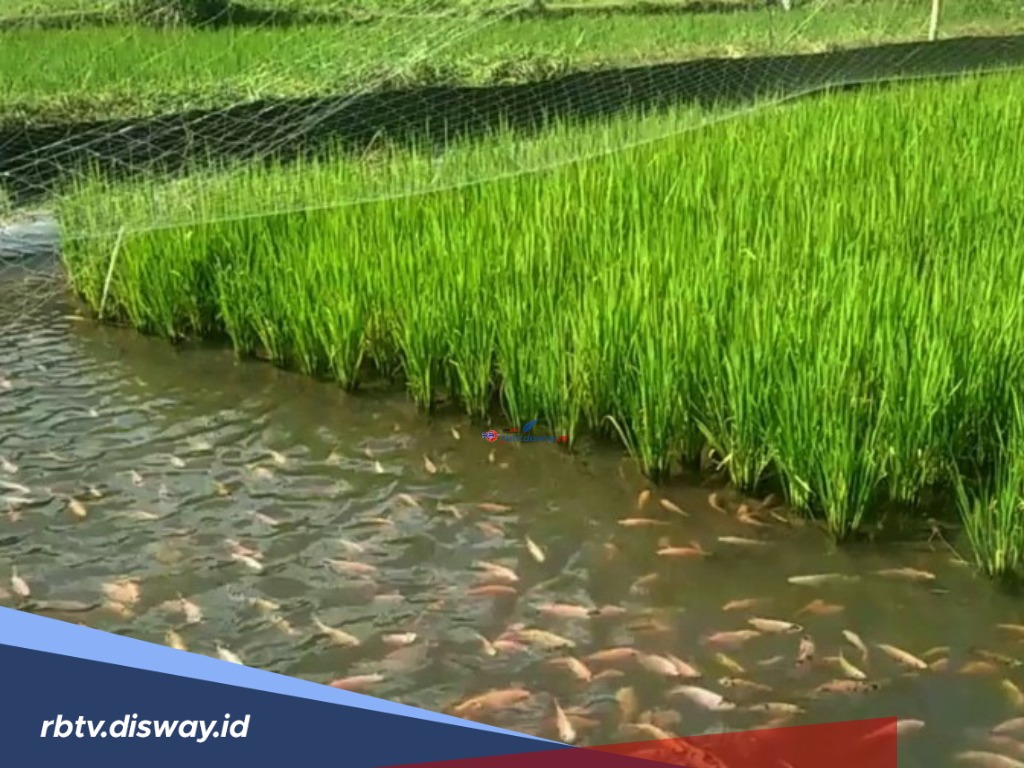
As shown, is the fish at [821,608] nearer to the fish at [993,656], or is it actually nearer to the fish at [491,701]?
the fish at [993,656]

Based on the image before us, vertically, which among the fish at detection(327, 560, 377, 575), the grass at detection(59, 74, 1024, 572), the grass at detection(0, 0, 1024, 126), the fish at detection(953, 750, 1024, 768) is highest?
the grass at detection(0, 0, 1024, 126)

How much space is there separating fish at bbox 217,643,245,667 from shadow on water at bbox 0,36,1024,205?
2.64 m

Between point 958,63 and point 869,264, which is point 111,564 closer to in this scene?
point 869,264

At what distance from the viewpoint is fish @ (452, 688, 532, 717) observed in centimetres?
213

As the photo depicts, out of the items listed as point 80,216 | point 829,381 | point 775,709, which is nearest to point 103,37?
point 80,216

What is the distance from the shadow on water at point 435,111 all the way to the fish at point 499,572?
2567 millimetres

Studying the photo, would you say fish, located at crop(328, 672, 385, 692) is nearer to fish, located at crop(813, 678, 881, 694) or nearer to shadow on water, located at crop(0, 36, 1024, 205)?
fish, located at crop(813, 678, 881, 694)

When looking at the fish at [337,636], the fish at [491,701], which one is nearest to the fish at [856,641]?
the fish at [491,701]

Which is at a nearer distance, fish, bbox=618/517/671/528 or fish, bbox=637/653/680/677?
fish, bbox=637/653/680/677

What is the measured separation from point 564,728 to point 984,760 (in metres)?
0.71

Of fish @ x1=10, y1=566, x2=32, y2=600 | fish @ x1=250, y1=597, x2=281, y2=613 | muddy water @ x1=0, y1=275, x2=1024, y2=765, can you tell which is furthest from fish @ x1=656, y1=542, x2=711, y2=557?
fish @ x1=10, y1=566, x2=32, y2=600

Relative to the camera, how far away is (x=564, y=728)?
2066mm

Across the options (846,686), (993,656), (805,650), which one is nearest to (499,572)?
(805,650)

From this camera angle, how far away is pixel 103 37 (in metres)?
7.23
